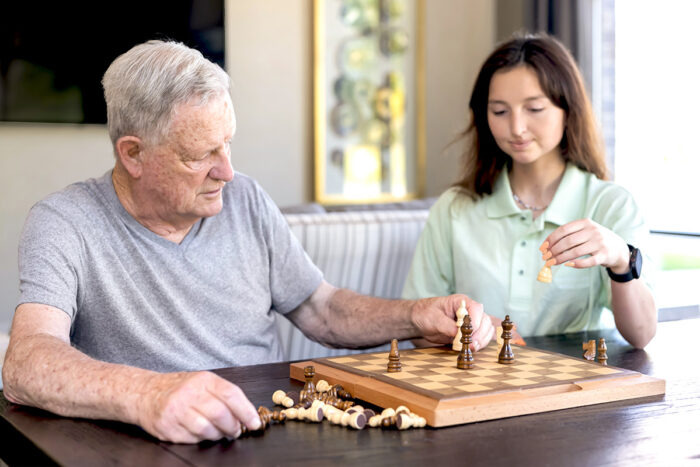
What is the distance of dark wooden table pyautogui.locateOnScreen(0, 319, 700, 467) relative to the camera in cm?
102

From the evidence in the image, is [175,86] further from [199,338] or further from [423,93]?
[423,93]

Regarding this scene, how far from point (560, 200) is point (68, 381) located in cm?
140

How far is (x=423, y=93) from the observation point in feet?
18.4

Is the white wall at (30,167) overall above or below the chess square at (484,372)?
above

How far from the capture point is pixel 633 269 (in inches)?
73.9

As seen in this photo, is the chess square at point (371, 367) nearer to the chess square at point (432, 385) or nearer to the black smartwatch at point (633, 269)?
the chess square at point (432, 385)

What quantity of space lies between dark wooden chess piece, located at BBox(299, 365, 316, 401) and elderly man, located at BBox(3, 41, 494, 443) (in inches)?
14.2

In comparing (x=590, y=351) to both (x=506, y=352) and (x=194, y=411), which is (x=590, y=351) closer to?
(x=506, y=352)

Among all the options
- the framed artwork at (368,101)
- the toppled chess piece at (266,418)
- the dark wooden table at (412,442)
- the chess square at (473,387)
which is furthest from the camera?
the framed artwork at (368,101)

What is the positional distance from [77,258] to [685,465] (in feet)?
3.66

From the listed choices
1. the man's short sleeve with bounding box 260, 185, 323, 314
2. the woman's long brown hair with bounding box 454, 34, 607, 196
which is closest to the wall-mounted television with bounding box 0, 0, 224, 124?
the woman's long brown hair with bounding box 454, 34, 607, 196

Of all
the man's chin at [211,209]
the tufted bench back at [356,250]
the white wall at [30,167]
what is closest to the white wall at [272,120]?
the white wall at [30,167]

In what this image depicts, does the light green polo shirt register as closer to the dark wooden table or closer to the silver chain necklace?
the silver chain necklace

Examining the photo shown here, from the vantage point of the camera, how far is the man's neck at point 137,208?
5.68ft
